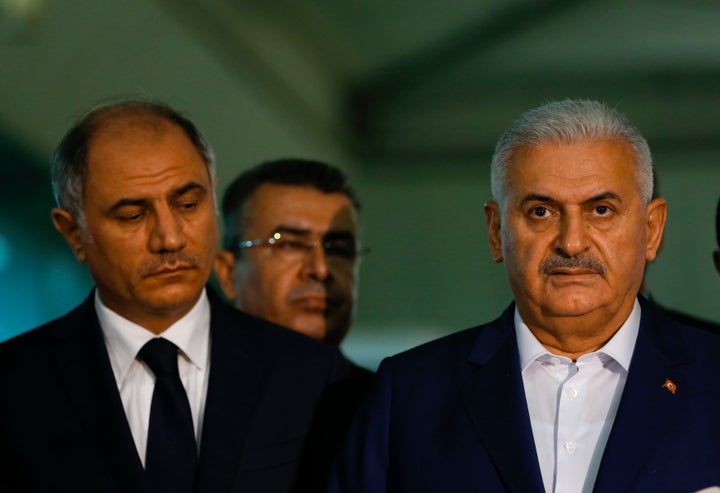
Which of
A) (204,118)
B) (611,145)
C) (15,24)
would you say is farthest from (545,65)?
(611,145)

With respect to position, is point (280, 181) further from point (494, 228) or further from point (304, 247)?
point (494, 228)

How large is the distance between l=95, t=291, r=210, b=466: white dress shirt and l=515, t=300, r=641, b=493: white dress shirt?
0.67 metres

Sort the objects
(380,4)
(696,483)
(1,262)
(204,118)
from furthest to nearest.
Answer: (380,4) < (204,118) < (1,262) < (696,483)

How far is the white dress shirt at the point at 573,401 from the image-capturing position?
6.38 ft

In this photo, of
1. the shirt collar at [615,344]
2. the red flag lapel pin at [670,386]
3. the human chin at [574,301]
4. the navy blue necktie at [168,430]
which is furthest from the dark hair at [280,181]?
the red flag lapel pin at [670,386]

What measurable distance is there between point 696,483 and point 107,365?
1147 millimetres

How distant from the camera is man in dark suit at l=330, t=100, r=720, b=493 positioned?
76.2 inches

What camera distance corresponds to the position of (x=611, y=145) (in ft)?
6.66

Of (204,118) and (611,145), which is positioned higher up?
(204,118)

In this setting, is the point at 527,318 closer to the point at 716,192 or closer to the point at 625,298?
the point at 625,298

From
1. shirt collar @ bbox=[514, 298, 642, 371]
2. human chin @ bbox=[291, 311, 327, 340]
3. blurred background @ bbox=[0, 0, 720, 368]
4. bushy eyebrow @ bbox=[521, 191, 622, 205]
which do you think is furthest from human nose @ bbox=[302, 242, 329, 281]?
blurred background @ bbox=[0, 0, 720, 368]

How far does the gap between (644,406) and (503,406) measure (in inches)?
9.5

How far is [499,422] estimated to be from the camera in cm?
200

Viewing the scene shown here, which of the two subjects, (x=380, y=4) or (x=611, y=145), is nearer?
(x=611, y=145)
